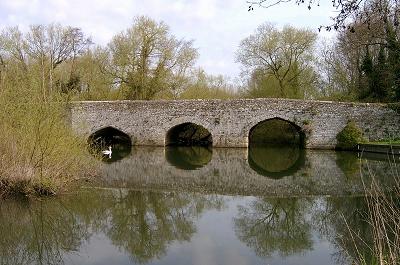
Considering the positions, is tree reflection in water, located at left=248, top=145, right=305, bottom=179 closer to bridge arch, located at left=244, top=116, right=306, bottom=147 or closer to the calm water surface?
the calm water surface

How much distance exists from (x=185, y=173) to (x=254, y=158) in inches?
223

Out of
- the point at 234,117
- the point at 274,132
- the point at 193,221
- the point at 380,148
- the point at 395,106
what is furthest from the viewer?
the point at 274,132

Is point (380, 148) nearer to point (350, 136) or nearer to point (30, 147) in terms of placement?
point (350, 136)

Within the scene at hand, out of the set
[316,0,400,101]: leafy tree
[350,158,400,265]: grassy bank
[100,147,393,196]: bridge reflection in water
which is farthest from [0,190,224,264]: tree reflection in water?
[316,0,400,101]: leafy tree

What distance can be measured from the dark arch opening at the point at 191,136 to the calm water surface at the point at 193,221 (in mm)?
14375

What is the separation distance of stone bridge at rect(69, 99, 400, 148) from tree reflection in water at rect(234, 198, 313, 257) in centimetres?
1305

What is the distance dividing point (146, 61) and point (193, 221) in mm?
20796

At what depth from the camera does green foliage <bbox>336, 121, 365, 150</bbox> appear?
849 inches

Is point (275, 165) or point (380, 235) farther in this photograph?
point (275, 165)

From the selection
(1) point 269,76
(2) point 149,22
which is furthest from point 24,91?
(1) point 269,76

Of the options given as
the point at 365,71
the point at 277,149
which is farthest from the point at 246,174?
the point at 365,71

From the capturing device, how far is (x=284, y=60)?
29.6 meters

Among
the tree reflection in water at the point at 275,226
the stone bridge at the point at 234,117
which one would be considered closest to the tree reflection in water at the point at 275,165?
the stone bridge at the point at 234,117

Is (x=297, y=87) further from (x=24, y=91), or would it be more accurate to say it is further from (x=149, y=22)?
(x=24, y=91)
